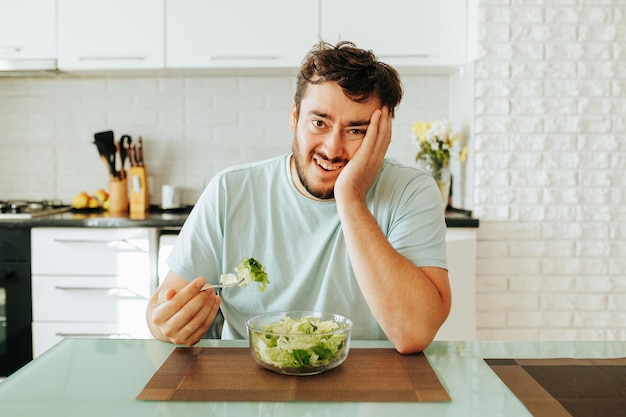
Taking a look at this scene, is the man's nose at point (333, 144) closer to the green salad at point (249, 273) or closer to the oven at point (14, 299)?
the green salad at point (249, 273)

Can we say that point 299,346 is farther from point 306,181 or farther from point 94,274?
point 94,274

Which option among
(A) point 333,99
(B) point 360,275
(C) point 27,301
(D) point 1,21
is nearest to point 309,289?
(B) point 360,275

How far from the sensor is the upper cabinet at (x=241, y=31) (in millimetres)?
2959

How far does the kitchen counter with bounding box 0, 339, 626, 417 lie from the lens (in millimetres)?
889

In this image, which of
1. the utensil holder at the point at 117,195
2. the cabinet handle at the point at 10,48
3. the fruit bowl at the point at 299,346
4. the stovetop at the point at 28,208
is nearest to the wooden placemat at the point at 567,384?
the fruit bowl at the point at 299,346

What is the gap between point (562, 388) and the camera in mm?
1019

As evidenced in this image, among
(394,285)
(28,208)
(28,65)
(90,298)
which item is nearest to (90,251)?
(90,298)

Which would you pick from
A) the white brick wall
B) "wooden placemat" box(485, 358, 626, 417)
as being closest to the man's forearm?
"wooden placemat" box(485, 358, 626, 417)

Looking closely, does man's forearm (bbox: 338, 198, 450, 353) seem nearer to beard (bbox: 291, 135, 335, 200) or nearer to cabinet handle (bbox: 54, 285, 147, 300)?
beard (bbox: 291, 135, 335, 200)

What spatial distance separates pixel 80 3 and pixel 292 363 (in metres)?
2.57

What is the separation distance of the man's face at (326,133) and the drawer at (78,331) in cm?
154

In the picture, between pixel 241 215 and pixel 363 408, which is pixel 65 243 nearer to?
pixel 241 215

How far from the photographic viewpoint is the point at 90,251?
2.79 m

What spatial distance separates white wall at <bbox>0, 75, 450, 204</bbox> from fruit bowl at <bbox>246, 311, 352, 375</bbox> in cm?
233
